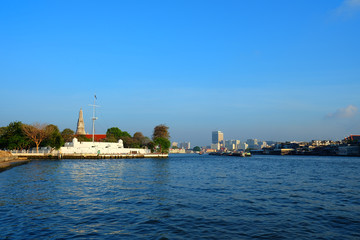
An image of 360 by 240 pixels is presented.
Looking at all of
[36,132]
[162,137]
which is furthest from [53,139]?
[162,137]

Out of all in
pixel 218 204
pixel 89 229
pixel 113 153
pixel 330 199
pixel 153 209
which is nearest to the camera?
pixel 89 229

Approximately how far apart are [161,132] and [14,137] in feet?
217

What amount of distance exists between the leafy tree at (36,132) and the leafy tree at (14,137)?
1862mm

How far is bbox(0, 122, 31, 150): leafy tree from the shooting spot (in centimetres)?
8700

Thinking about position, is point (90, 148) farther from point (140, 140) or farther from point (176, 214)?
point (176, 214)

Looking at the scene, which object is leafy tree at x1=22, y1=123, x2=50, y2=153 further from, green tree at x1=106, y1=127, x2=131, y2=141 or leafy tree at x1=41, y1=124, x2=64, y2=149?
green tree at x1=106, y1=127, x2=131, y2=141

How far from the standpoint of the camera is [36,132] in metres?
90.6

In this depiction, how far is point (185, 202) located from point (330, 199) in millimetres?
12000

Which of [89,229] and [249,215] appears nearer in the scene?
[89,229]

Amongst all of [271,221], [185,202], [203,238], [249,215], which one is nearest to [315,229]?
[271,221]

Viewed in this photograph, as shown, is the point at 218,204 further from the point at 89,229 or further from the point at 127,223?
the point at 89,229

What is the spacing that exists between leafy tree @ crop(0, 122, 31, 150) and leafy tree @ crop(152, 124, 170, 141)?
59.0 m

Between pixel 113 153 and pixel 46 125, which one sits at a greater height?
pixel 46 125

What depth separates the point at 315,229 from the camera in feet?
46.5
